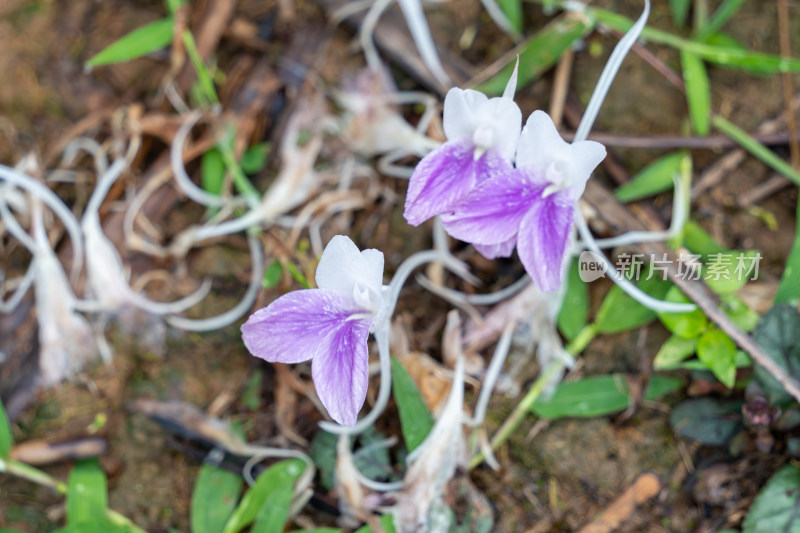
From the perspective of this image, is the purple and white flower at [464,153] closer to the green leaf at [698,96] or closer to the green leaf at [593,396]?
the green leaf at [593,396]

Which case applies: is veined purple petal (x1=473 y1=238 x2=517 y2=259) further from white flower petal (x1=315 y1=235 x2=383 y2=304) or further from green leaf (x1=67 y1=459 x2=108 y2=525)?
green leaf (x1=67 y1=459 x2=108 y2=525)

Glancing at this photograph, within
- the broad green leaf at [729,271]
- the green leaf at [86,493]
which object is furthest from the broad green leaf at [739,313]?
the green leaf at [86,493]

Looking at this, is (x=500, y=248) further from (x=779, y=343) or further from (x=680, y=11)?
(x=680, y=11)

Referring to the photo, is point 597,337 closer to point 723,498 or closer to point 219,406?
point 723,498

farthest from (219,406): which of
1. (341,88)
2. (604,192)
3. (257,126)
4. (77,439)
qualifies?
(604,192)

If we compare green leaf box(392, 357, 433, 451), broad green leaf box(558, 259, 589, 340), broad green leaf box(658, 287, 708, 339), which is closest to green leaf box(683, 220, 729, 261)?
broad green leaf box(658, 287, 708, 339)

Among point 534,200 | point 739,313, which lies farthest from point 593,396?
point 534,200

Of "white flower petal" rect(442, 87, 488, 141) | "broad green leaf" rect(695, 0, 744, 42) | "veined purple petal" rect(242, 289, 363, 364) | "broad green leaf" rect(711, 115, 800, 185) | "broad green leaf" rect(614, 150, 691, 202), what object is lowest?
"veined purple petal" rect(242, 289, 363, 364)

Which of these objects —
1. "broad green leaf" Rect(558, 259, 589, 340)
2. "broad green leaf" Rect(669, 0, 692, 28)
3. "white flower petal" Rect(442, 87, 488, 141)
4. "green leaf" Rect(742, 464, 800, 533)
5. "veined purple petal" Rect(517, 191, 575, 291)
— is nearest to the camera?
"veined purple petal" Rect(517, 191, 575, 291)
